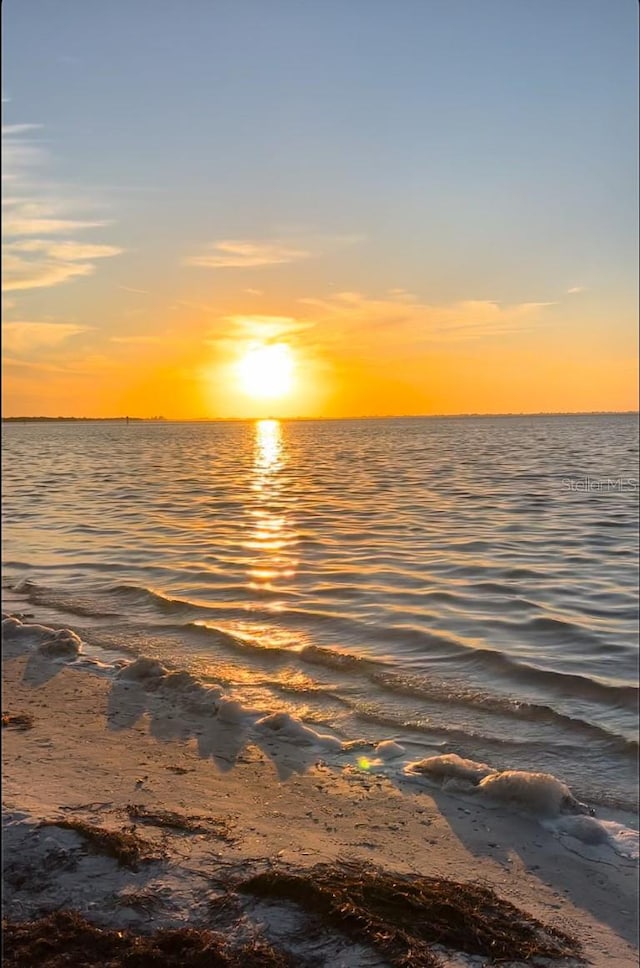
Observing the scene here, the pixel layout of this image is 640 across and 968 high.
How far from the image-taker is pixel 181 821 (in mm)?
4070

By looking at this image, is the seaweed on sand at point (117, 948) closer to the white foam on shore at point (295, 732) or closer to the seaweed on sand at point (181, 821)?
the seaweed on sand at point (181, 821)

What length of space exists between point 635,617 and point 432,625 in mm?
2700

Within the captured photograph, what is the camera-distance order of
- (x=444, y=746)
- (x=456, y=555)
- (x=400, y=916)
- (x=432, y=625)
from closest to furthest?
(x=400, y=916), (x=444, y=746), (x=432, y=625), (x=456, y=555)

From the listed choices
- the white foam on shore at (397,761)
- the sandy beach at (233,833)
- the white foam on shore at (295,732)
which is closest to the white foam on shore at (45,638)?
the white foam on shore at (397,761)

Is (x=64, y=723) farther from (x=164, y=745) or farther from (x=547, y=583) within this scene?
(x=547, y=583)

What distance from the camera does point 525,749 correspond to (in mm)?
5867

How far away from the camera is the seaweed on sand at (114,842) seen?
11.6 ft

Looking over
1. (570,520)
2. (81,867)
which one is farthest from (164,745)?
(570,520)

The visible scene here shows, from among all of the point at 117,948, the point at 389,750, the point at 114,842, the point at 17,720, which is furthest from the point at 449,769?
the point at 17,720

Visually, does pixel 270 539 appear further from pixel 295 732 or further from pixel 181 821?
pixel 181 821

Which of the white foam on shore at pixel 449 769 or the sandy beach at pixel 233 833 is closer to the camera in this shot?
the sandy beach at pixel 233 833

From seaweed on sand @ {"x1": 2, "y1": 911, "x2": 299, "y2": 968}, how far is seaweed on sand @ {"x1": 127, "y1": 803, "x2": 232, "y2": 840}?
953 mm

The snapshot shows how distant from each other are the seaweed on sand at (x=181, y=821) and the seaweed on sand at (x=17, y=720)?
63.0 inches

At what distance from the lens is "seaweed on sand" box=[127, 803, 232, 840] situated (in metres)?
3.98
